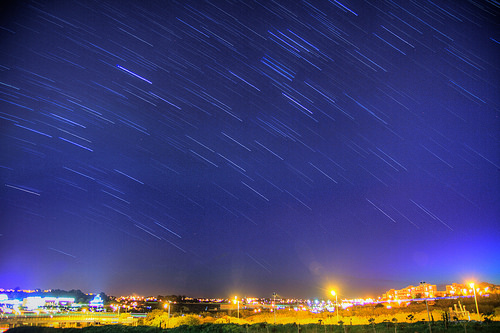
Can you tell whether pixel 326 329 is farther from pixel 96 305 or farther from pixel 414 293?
pixel 414 293

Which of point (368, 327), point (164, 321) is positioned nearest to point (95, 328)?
point (164, 321)

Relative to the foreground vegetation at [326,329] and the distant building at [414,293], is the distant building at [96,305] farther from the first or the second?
the distant building at [414,293]

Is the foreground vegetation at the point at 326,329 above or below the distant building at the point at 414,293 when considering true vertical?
above

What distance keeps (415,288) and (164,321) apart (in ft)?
467

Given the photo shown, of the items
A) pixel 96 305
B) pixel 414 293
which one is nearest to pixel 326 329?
pixel 96 305

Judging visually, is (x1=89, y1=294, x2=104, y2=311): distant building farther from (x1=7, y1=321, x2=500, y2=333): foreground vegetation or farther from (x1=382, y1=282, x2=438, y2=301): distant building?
(x1=382, y1=282, x2=438, y2=301): distant building

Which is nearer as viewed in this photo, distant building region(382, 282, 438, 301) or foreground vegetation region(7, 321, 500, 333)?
foreground vegetation region(7, 321, 500, 333)

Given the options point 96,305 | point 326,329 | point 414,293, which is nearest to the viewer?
point 326,329

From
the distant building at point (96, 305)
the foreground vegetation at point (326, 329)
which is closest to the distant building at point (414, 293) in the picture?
the foreground vegetation at point (326, 329)

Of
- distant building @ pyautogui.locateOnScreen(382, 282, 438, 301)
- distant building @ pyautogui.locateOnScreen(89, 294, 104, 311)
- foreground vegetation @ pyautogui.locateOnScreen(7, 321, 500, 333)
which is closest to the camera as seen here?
foreground vegetation @ pyautogui.locateOnScreen(7, 321, 500, 333)

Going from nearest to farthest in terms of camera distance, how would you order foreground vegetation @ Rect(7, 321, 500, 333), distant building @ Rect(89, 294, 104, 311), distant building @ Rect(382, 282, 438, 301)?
foreground vegetation @ Rect(7, 321, 500, 333) → distant building @ Rect(89, 294, 104, 311) → distant building @ Rect(382, 282, 438, 301)

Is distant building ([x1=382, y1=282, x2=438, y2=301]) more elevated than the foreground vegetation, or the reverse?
the foreground vegetation

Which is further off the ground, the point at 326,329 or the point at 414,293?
the point at 326,329

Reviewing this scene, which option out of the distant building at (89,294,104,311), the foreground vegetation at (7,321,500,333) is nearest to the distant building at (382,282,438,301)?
the foreground vegetation at (7,321,500,333)
